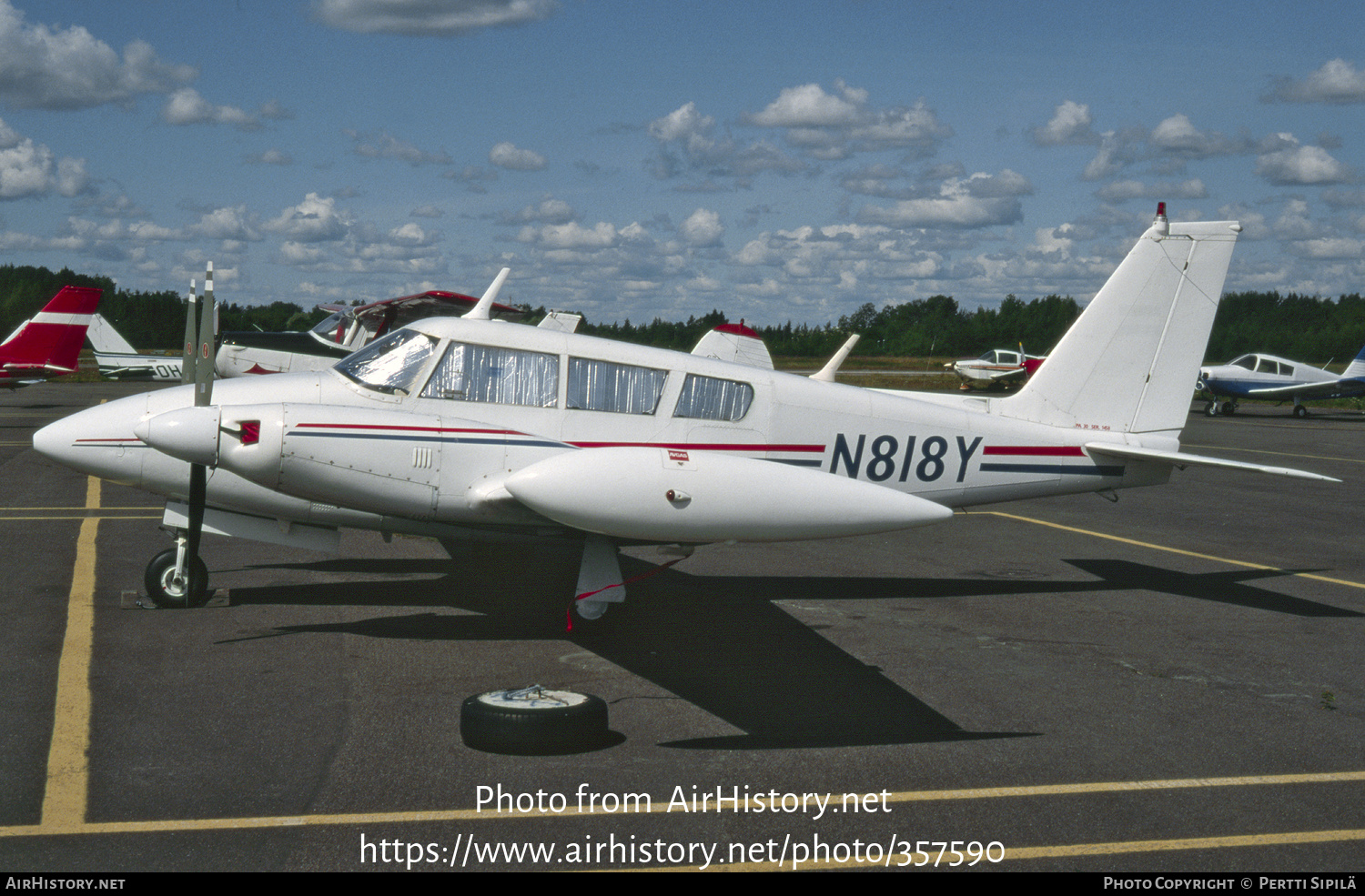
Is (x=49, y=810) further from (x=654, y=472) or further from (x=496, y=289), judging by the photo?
(x=496, y=289)

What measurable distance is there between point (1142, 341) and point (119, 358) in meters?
45.4

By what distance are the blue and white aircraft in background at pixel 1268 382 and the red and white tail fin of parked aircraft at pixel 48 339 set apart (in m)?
38.9

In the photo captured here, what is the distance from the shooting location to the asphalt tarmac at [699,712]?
4836 millimetres

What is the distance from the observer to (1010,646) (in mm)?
8453

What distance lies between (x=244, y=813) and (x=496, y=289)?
5.95 metres

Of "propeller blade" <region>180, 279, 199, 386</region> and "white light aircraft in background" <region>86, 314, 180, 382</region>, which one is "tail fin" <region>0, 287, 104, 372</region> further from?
"propeller blade" <region>180, 279, 199, 386</region>

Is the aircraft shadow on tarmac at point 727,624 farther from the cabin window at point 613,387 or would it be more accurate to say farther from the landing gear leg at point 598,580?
the cabin window at point 613,387

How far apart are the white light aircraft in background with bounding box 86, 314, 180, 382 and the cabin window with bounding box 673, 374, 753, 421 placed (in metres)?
39.4

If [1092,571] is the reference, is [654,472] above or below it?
above

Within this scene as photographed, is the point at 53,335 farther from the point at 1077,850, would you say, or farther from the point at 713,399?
A: the point at 1077,850

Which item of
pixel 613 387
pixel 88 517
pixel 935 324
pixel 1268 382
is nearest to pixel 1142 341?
pixel 613 387

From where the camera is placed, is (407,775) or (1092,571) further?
(1092,571)

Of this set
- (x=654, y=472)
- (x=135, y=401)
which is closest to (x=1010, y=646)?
(x=654, y=472)

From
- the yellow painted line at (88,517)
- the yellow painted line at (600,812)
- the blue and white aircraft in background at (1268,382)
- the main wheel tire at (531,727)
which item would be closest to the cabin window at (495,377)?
the main wheel tire at (531,727)
